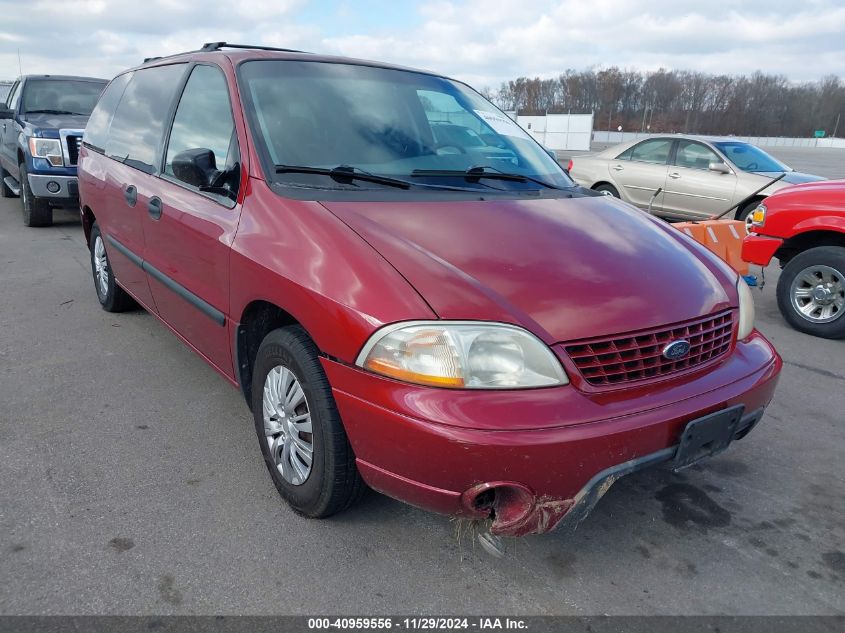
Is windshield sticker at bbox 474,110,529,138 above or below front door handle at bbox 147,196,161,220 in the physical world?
above

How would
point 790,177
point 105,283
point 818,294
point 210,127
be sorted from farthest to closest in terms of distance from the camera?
point 790,177 → point 818,294 → point 105,283 → point 210,127

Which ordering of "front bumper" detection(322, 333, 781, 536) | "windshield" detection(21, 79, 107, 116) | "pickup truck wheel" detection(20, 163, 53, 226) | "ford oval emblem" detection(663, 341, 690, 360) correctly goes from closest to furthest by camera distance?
1. "front bumper" detection(322, 333, 781, 536)
2. "ford oval emblem" detection(663, 341, 690, 360)
3. "pickup truck wheel" detection(20, 163, 53, 226)
4. "windshield" detection(21, 79, 107, 116)

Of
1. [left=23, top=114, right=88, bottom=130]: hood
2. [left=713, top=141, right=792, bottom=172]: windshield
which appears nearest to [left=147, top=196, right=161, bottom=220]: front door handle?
[left=23, top=114, right=88, bottom=130]: hood

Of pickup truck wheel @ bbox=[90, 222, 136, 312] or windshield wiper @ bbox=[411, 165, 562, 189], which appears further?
pickup truck wheel @ bbox=[90, 222, 136, 312]

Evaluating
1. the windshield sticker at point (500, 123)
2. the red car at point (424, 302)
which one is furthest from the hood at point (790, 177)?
the red car at point (424, 302)

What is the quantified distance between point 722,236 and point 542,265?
4273 millimetres

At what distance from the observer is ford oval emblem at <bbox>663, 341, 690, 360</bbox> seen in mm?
2162

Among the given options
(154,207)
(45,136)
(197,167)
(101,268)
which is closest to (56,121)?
(45,136)

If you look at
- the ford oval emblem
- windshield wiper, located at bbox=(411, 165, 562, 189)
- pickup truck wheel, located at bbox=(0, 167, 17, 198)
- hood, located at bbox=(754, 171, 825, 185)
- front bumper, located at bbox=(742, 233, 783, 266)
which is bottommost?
pickup truck wheel, located at bbox=(0, 167, 17, 198)

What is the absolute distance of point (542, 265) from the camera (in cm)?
228

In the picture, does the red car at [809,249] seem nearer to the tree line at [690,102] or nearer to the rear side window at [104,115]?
the rear side window at [104,115]

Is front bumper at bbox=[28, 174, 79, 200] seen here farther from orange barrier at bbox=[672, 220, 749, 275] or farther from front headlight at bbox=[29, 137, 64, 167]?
orange barrier at bbox=[672, 220, 749, 275]

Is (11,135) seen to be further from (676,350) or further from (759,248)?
(676,350)

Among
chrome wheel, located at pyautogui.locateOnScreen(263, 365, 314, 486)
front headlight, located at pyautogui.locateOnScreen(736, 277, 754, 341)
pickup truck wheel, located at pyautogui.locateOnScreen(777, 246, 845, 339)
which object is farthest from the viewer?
pickup truck wheel, located at pyautogui.locateOnScreen(777, 246, 845, 339)
